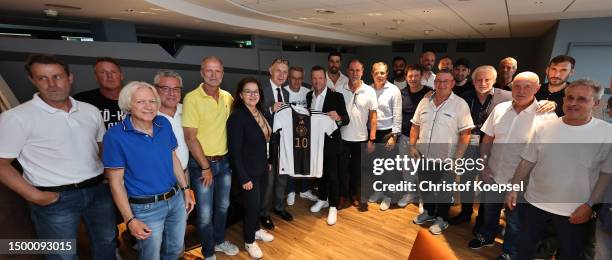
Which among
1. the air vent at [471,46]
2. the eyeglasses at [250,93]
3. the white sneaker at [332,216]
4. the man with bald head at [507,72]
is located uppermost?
the air vent at [471,46]

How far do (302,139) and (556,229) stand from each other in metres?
2.24

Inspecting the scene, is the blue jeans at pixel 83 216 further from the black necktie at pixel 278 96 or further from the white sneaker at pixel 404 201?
the white sneaker at pixel 404 201

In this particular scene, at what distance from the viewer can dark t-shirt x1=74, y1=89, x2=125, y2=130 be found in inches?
95.7

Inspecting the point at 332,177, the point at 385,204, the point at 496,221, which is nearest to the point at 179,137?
the point at 332,177

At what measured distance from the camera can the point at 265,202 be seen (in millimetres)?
3129

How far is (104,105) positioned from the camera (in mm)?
2463

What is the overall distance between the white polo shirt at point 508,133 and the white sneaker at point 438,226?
2.94ft

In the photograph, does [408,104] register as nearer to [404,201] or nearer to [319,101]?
[319,101]

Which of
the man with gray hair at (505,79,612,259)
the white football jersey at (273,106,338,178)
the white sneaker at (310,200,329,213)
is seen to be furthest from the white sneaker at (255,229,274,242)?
the man with gray hair at (505,79,612,259)

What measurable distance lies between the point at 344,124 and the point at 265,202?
4.07 feet

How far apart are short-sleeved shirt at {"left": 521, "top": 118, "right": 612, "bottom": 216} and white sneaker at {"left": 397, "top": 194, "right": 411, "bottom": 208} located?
1.75 metres

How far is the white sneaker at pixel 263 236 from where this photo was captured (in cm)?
297

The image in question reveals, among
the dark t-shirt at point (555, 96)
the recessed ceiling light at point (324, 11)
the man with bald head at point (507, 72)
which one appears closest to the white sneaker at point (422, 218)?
the dark t-shirt at point (555, 96)

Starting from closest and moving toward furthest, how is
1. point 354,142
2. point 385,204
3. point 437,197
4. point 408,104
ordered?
point 437,197 → point 354,142 → point 408,104 → point 385,204
